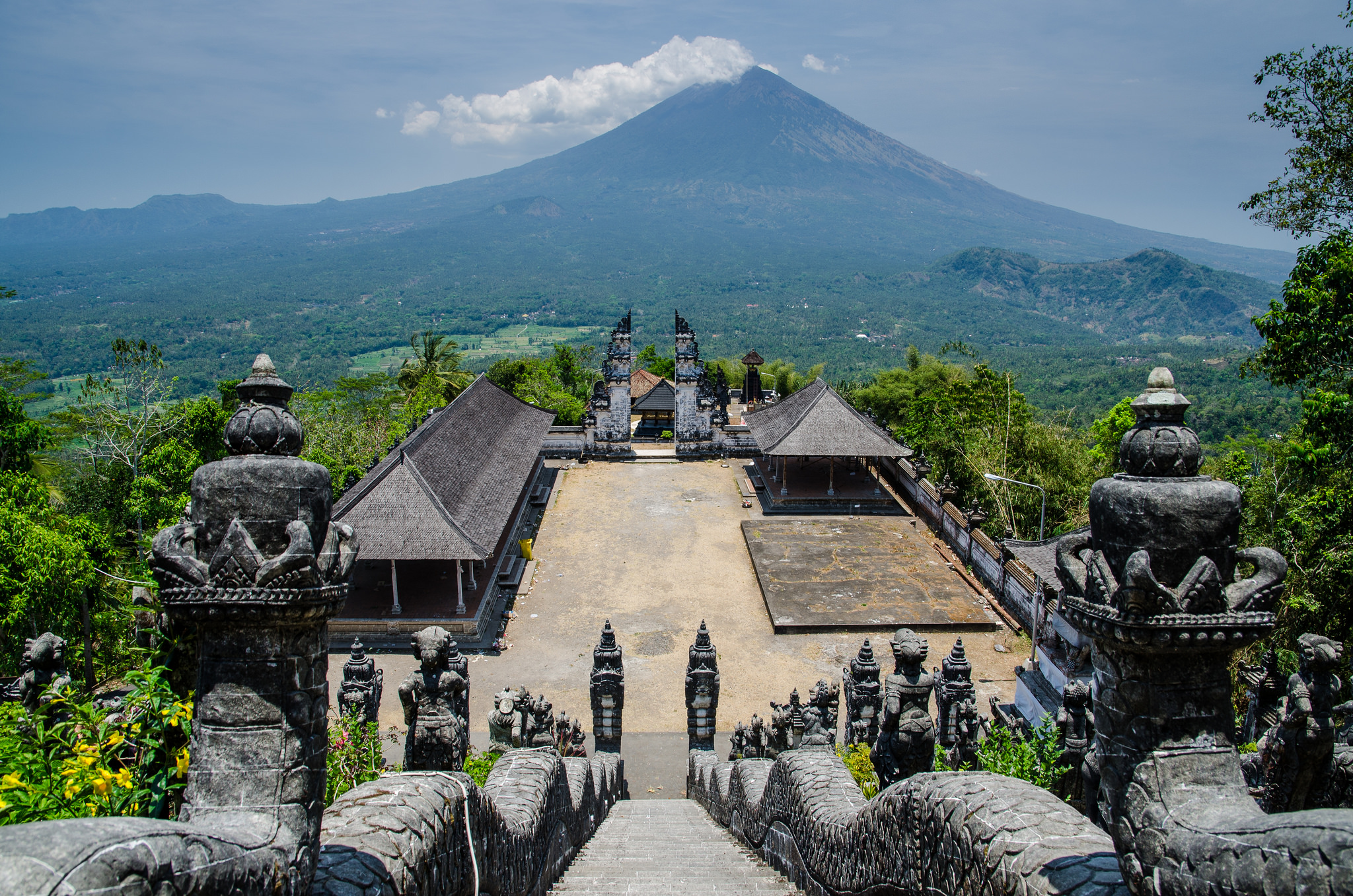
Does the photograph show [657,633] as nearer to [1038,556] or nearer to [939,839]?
[1038,556]

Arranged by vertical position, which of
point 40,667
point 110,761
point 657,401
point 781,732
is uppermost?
point 110,761

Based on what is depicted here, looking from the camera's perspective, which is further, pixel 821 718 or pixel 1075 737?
pixel 821 718

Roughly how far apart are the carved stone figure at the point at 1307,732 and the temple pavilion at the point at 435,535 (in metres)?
14.6

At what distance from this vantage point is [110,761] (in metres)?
4.25

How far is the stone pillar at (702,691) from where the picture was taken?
43.4ft

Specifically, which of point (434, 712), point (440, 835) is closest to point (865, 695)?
point (434, 712)

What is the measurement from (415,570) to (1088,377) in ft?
303

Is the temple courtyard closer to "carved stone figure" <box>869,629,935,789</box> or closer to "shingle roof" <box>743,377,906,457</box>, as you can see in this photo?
"shingle roof" <box>743,377,906,457</box>

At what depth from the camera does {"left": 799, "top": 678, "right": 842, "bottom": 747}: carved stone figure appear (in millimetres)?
9219

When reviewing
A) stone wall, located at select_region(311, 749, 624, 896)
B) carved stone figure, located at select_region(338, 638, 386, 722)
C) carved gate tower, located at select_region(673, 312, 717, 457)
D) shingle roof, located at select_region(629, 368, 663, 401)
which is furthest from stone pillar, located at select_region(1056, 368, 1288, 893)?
shingle roof, located at select_region(629, 368, 663, 401)

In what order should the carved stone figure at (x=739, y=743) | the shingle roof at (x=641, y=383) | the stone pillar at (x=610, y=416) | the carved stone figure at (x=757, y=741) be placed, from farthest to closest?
1. the shingle roof at (x=641, y=383)
2. the stone pillar at (x=610, y=416)
3. the carved stone figure at (x=739, y=743)
4. the carved stone figure at (x=757, y=741)

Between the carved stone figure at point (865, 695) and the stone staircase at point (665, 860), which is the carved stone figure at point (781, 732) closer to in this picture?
the carved stone figure at point (865, 695)

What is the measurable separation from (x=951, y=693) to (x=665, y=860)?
155 inches

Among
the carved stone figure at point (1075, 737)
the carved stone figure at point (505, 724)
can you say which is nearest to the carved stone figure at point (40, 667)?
the carved stone figure at point (505, 724)
